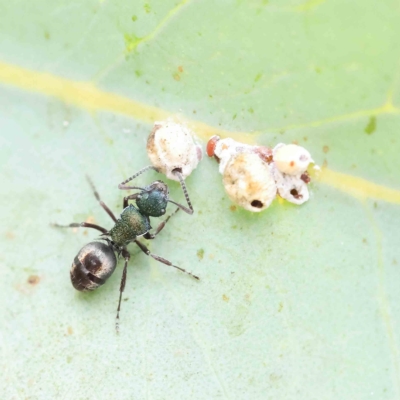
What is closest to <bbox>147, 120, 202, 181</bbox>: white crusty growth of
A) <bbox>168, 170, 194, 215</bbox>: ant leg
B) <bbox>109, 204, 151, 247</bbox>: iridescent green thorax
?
<bbox>168, 170, 194, 215</bbox>: ant leg

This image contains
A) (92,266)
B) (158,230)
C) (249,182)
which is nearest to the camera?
(249,182)

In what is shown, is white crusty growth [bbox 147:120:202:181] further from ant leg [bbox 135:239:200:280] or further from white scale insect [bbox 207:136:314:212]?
ant leg [bbox 135:239:200:280]

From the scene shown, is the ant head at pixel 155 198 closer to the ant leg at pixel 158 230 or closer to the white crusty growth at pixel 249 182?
the ant leg at pixel 158 230

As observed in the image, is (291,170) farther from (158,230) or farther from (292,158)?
(158,230)

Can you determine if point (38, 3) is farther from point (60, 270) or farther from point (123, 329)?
point (123, 329)

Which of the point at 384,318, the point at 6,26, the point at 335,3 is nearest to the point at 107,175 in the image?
the point at 6,26

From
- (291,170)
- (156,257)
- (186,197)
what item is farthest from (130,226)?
(291,170)
